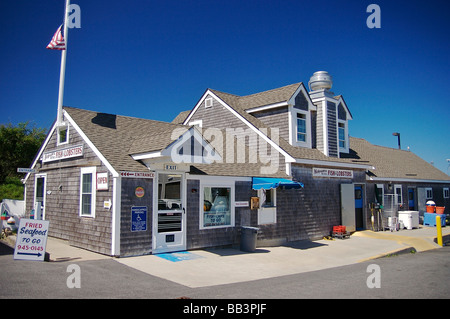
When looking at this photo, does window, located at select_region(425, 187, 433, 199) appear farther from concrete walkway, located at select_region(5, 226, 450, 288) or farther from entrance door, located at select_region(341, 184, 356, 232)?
concrete walkway, located at select_region(5, 226, 450, 288)

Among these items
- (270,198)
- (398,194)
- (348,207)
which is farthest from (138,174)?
(398,194)

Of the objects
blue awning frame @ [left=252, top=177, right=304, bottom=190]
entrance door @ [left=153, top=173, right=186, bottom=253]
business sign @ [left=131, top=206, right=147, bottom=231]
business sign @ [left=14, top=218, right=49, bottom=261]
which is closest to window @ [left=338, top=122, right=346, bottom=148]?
blue awning frame @ [left=252, top=177, right=304, bottom=190]

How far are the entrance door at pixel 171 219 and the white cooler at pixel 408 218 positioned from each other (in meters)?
14.9

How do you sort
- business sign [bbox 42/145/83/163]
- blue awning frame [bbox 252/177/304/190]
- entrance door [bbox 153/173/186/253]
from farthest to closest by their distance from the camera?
1. blue awning frame [bbox 252/177/304/190]
2. business sign [bbox 42/145/83/163]
3. entrance door [bbox 153/173/186/253]

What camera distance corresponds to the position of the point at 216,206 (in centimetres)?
1295

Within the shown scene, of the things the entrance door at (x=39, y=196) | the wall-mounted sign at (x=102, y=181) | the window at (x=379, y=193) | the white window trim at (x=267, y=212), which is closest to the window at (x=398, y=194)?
the window at (x=379, y=193)

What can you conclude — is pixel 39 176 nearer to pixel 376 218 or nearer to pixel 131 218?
pixel 131 218

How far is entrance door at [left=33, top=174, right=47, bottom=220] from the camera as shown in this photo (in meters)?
15.1

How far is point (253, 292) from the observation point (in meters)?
7.29

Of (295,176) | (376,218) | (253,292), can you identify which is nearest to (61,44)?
(295,176)

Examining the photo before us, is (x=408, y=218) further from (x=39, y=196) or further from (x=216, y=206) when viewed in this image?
(x=39, y=196)

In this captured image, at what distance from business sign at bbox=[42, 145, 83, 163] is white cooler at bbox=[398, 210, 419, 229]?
59.1 ft

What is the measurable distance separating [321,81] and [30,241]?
14813 millimetres

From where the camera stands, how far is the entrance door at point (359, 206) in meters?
18.9
